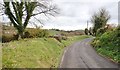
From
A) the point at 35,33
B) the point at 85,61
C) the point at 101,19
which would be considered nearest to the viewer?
the point at 85,61

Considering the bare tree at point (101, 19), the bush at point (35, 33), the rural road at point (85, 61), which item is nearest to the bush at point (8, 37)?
the bush at point (35, 33)

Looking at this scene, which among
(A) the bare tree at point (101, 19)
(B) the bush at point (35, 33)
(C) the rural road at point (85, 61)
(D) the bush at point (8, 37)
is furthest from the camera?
(A) the bare tree at point (101, 19)

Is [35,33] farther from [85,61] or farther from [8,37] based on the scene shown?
[85,61]

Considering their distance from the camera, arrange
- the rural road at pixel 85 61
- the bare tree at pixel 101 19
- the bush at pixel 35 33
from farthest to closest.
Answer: the bare tree at pixel 101 19 → the bush at pixel 35 33 → the rural road at pixel 85 61

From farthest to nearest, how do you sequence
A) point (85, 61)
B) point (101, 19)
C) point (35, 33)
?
1. point (101, 19)
2. point (35, 33)
3. point (85, 61)

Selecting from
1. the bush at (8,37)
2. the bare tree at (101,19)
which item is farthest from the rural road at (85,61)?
the bare tree at (101,19)

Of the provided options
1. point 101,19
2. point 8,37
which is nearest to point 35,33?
point 8,37

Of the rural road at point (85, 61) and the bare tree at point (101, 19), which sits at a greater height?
the bare tree at point (101, 19)

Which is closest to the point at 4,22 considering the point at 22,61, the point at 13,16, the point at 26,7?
the point at 13,16

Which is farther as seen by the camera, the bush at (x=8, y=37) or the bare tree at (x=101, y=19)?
the bare tree at (x=101, y=19)

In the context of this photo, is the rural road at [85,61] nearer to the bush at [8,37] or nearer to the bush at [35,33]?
the bush at [8,37]

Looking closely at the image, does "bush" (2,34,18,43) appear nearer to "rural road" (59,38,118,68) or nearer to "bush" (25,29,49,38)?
"bush" (25,29,49,38)

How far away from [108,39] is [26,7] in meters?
17.0

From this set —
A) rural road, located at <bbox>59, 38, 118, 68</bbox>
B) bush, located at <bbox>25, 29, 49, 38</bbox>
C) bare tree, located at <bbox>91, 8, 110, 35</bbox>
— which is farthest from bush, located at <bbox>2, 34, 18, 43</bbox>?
bare tree, located at <bbox>91, 8, 110, 35</bbox>
